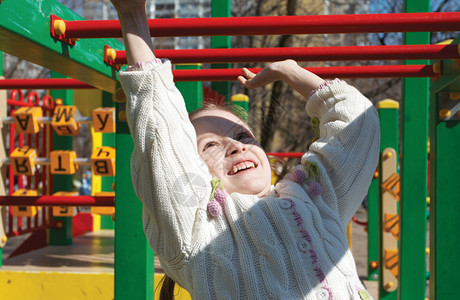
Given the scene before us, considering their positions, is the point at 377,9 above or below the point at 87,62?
above

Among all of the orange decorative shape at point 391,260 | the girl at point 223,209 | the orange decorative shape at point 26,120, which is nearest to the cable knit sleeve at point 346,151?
the girl at point 223,209

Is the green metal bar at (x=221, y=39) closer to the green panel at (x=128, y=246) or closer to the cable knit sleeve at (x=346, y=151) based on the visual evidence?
the green panel at (x=128, y=246)

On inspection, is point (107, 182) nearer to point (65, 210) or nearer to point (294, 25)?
point (65, 210)

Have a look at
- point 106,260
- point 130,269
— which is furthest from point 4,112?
point 130,269

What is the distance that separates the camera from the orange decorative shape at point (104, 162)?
4172 millimetres

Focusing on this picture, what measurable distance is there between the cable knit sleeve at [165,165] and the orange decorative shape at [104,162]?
308 centimetres

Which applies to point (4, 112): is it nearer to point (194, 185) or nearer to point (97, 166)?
point (97, 166)

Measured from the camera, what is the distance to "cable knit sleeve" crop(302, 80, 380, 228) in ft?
4.27

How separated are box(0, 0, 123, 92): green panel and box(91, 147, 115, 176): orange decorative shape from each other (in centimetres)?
239

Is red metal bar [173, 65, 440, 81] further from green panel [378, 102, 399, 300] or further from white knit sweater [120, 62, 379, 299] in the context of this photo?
green panel [378, 102, 399, 300]

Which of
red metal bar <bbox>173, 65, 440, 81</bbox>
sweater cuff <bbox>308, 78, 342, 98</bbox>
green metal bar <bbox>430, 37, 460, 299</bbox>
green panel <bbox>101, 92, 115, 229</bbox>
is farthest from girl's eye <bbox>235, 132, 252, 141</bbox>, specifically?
green panel <bbox>101, 92, 115, 229</bbox>

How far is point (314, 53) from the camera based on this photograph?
1.65 meters

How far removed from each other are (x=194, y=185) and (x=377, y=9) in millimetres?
8567

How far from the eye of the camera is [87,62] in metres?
1.64
